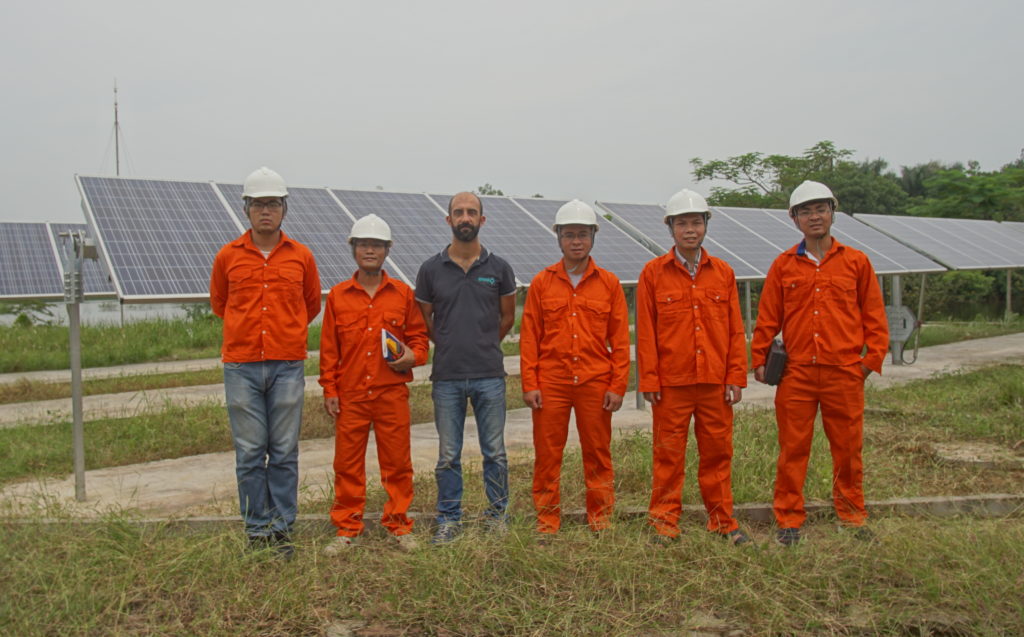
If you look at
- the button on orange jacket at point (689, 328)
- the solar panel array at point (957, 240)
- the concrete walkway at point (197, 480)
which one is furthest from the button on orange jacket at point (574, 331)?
the solar panel array at point (957, 240)

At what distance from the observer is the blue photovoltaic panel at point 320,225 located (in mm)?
8156

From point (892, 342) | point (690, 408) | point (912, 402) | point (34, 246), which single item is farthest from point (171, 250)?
point (34, 246)

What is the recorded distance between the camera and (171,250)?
7.84 metres

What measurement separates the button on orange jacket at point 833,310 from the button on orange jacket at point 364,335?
201 cm

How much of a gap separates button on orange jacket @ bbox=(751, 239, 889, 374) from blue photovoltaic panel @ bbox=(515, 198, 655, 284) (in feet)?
14.1

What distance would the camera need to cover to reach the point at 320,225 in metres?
9.27

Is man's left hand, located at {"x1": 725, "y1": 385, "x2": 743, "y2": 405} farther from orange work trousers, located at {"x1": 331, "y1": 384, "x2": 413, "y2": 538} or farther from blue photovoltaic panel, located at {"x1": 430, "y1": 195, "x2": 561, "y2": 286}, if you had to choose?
blue photovoltaic panel, located at {"x1": 430, "y1": 195, "x2": 561, "y2": 286}

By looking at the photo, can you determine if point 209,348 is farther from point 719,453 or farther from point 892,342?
point 719,453

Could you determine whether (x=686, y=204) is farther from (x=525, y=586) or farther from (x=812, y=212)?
(x=525, y=586)

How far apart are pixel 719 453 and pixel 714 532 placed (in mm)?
431

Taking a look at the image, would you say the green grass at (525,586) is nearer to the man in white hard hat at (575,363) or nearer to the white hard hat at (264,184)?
the man in white hard hat at (575,363)

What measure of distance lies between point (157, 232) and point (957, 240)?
54.7 ft

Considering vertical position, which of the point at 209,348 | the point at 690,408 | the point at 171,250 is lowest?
the point at 209,348

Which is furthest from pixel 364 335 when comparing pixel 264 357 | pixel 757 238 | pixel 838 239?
pixel 838 239
